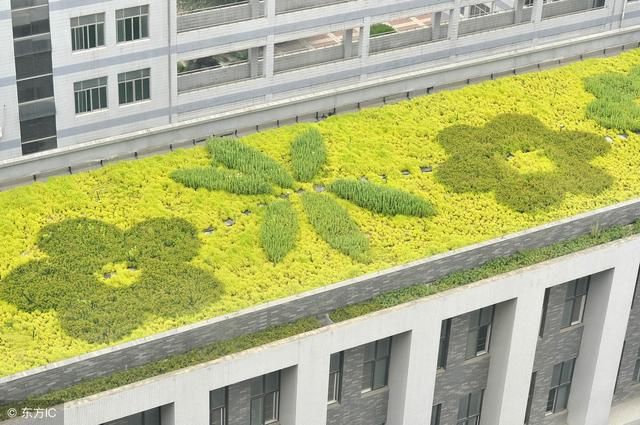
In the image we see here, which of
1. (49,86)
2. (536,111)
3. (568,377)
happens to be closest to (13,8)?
(49,86)

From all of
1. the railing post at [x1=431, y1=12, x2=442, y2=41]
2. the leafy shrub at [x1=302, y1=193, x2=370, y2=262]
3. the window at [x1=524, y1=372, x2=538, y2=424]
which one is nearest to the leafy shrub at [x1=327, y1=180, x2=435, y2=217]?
the leafy shrub at [x1=302, y1=193, x2=370, y2=262]

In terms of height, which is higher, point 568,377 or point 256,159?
point 256,159

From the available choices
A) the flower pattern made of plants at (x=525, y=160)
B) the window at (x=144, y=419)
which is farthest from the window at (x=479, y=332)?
the window at (x=144, y=419)

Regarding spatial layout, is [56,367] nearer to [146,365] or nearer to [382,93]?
[146,365]

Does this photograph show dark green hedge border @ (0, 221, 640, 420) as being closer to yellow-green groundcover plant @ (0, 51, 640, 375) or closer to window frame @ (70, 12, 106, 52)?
yellow-green groundcover plant @ (0, 51, 640, 375)

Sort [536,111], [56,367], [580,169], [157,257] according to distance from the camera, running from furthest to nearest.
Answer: [536,111]
[580,169]
[157,257]
[56,367]

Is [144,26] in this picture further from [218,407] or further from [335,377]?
[218,407]

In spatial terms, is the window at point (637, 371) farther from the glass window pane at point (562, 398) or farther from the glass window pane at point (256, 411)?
the glass window pane at point (256, 411)
